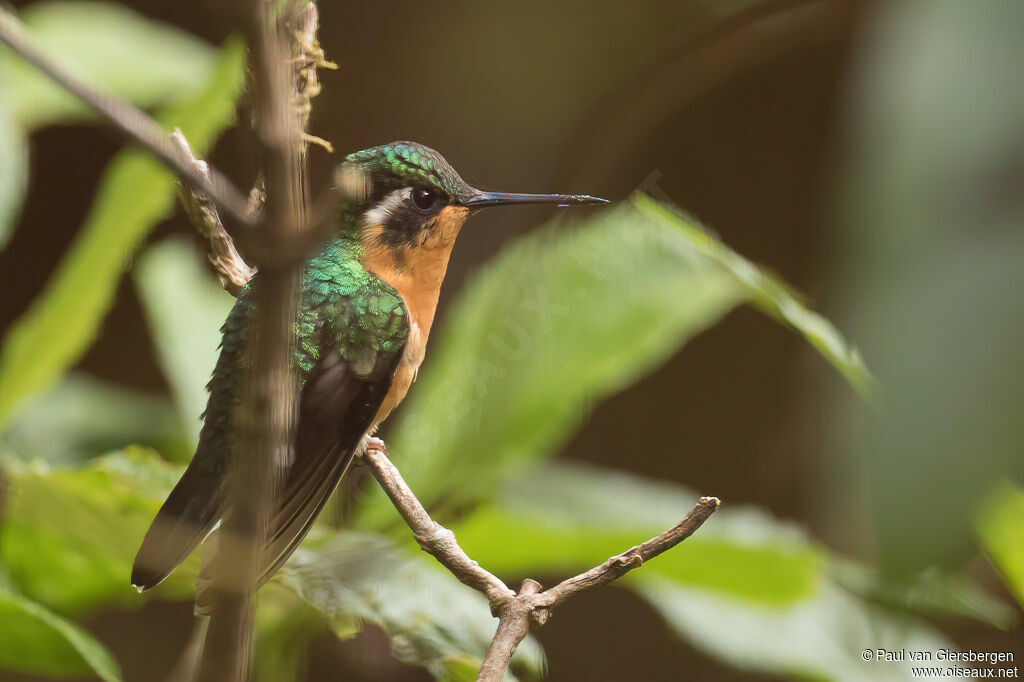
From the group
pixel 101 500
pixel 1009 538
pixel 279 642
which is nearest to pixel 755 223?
pixel 1009 538

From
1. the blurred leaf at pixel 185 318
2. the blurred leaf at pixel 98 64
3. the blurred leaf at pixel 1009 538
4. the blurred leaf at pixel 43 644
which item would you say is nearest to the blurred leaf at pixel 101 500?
the blurred leaf at pixel 43 644

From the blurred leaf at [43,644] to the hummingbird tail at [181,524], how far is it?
20.5 inches

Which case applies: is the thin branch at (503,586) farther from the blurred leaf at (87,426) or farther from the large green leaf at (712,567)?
the blurred leaf at (87,426)

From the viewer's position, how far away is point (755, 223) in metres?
1.57

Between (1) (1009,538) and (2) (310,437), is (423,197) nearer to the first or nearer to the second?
(2) (310,437)

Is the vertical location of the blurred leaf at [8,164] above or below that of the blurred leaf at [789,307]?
above

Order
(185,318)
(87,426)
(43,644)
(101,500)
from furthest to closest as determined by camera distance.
→ 1. (87,426)
2. (185,318)
3. (43,644)
4. (101,500)

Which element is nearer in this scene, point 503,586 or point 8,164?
point 503,586

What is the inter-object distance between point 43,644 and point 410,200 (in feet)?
2.10

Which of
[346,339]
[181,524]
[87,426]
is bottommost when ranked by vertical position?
[181,524]

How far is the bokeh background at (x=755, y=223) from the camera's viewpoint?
24 cm

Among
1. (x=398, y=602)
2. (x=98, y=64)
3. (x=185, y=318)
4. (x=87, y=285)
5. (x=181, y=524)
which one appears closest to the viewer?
(x=181, y=524)

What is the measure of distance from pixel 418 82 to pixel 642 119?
542mm

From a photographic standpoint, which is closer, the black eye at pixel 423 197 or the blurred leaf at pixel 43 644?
the black eye at pixel 423 197
